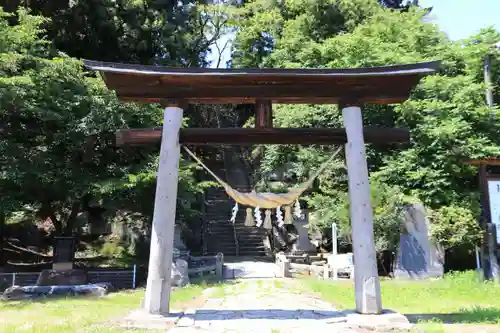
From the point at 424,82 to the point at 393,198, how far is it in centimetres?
537

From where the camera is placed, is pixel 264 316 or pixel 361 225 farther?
pixel 264 316

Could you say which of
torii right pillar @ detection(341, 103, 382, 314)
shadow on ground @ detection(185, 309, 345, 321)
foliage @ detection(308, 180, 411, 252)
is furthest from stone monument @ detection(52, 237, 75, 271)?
torii right pillar @ detection(341, 103, 382, 314)

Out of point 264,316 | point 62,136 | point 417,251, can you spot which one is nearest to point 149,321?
point 264,316

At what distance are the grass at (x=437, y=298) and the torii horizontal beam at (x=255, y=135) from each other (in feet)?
10.5

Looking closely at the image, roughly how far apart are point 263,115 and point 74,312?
5625mm

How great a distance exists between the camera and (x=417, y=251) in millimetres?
14031

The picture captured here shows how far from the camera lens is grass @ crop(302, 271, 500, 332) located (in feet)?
23.6

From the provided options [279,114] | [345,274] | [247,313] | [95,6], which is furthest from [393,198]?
[95,6]

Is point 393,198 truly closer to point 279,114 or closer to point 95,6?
point 279,114

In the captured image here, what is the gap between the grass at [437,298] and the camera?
23.6 feet

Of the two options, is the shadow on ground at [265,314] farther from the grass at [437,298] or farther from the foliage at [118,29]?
the foliage at [118,29]

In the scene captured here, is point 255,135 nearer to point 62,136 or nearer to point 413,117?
point 62,136

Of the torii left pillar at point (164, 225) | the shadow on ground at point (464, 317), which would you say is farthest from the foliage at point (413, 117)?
the torii left pillar at point (164, 225)

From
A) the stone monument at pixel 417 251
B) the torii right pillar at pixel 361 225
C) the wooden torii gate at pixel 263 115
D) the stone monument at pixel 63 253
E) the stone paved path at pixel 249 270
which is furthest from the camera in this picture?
the stone paved path at pixel 249 270
